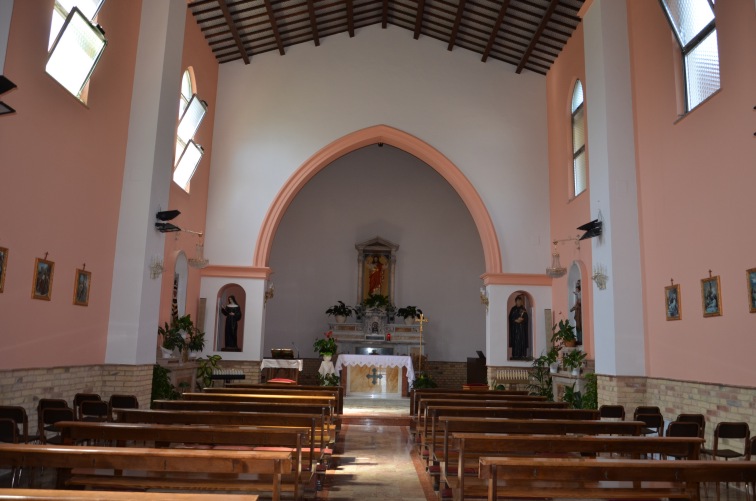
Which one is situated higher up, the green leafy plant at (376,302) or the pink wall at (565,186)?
the pink wall at (565,186)

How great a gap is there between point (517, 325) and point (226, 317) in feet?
21.0

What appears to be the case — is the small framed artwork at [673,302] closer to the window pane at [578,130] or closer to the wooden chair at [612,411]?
the wooden chair at [612,411]

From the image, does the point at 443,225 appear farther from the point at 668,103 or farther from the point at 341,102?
the point at 668,103

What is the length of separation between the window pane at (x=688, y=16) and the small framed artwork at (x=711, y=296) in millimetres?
3408

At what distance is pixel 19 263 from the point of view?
740 centimetres

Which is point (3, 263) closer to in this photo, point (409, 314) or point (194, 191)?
point (194, 191)

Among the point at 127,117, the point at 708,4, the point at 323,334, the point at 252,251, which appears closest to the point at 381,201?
the point at 323,334

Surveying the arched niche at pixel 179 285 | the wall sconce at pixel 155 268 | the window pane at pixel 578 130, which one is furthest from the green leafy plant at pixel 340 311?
the wall sconce at pixel 155 268

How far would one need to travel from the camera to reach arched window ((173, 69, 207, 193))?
41.3ft

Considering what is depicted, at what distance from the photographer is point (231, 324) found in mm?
14266

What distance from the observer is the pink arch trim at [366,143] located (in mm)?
14438

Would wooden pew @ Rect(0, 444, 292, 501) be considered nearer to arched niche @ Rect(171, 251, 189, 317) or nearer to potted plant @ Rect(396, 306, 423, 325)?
arched niche @ Rect(171, 251, 189, 317)

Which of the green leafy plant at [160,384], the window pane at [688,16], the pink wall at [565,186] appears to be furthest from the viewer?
the pink wall at [565,186]

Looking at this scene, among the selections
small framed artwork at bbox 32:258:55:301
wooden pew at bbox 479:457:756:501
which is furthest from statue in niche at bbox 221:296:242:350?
wooden pew at bbox 479:457:756:501
